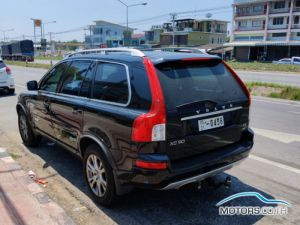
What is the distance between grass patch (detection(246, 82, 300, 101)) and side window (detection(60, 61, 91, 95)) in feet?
35.0

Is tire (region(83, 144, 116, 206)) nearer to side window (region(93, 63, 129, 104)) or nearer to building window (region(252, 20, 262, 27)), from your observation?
side window (region(93, 63, 129, 104))

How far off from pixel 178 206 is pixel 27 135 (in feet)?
12.0

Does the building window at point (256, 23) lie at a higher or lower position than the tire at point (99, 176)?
higher

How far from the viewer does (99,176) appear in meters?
3.75

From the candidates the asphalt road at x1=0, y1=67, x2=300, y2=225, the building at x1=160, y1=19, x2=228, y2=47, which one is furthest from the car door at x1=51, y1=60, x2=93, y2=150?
the building at x1=160, y1=19, x2=228, y2=47

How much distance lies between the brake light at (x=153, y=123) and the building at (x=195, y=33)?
7999 centimetres

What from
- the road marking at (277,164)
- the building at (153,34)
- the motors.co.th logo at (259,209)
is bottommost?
the motors.co.th logo at (259,209)

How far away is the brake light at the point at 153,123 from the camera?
302cm

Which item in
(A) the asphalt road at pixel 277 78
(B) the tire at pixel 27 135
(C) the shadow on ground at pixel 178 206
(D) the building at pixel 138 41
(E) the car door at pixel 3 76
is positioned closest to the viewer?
(C) the shadow on ground at pixel 178 206

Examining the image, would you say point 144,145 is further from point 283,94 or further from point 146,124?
point 283,94

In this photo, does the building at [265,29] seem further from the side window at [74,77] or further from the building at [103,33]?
the side window at [74,77]

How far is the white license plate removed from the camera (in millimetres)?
3373

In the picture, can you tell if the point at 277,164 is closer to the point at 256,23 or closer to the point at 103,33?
the point at 256,23

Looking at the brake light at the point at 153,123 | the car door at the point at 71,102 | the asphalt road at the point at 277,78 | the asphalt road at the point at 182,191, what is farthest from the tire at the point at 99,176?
the asphalt road at the point at 277,78
